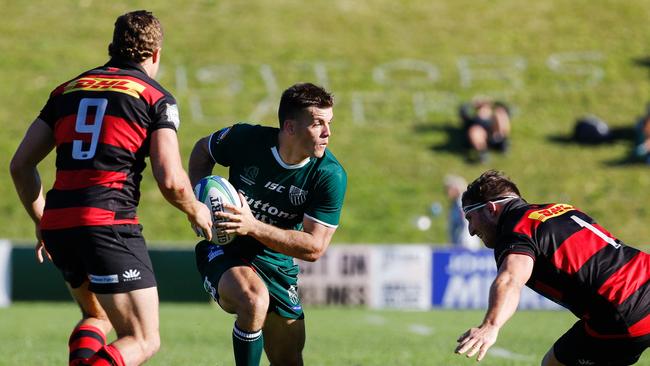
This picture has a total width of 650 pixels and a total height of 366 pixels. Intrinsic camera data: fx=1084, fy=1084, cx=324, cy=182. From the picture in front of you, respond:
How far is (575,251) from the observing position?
5.75 meters

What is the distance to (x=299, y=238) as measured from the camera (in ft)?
21.6

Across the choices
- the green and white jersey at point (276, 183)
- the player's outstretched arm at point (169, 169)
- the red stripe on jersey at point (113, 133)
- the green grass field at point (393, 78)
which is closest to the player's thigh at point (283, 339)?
the green and white jersey at point (276, 183)

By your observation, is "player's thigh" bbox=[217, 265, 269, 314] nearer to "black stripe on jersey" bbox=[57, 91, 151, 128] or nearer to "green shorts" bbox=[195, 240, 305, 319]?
"green shorts" bbox=[195, 240, 305, 319]

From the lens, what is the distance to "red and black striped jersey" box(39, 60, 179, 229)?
5.46m

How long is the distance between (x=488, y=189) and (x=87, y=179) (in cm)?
214

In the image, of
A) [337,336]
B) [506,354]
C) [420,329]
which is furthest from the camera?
[420,329]

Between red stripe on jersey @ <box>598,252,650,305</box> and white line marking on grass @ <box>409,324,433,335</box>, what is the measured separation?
22.7ft

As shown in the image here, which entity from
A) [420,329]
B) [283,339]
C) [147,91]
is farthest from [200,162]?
[420,329]

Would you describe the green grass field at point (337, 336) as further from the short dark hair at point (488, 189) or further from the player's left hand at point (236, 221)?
the short dark hair at point (488, 189)

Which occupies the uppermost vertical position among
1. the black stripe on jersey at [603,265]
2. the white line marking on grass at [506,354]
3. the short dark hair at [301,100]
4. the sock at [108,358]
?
the short dark hair at [301,100]

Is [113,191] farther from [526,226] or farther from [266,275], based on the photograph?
[526,226]

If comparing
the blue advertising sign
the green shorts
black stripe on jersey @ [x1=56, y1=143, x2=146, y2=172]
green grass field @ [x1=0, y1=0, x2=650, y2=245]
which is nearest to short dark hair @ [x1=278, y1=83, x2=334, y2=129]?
the green shorts

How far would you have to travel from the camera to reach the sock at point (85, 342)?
5.82m

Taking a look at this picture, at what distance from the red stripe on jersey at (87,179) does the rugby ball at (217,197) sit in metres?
0.88
